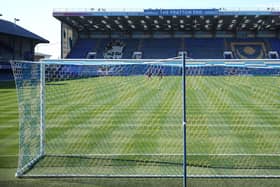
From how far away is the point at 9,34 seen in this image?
4403cm

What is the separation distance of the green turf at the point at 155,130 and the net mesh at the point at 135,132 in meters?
0.02

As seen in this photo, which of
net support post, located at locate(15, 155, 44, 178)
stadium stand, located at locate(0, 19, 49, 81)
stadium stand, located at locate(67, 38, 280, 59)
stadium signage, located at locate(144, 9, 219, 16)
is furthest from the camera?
stadium stand, located at locate(67, 38, 280, 59)

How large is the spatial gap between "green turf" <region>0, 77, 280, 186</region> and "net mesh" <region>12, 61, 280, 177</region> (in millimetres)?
19

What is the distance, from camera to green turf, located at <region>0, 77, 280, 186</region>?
274 inches

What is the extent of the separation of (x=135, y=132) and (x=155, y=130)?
2.12 feet

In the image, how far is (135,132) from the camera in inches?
416

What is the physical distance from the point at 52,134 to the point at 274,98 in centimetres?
1214

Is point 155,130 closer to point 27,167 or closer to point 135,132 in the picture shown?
point 135,132

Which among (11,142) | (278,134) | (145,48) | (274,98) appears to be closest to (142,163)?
(11,142)

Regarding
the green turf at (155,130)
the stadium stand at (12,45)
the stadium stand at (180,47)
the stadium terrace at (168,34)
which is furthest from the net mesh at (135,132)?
the stadium stand at (180,47)

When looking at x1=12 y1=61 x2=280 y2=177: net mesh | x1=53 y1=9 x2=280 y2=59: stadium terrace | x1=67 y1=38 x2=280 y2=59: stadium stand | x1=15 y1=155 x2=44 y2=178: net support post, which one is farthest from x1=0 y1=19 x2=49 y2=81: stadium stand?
x1=15 y1=155 x2=44 y2=178: net support post

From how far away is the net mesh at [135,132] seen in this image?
7.03 metres

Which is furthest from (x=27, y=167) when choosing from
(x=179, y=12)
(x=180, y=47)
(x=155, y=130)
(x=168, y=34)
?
(x=168, y=34)

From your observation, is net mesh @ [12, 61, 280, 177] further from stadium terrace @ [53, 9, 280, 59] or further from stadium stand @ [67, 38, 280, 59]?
stadium stand @ [67, 38, 280, 59]
